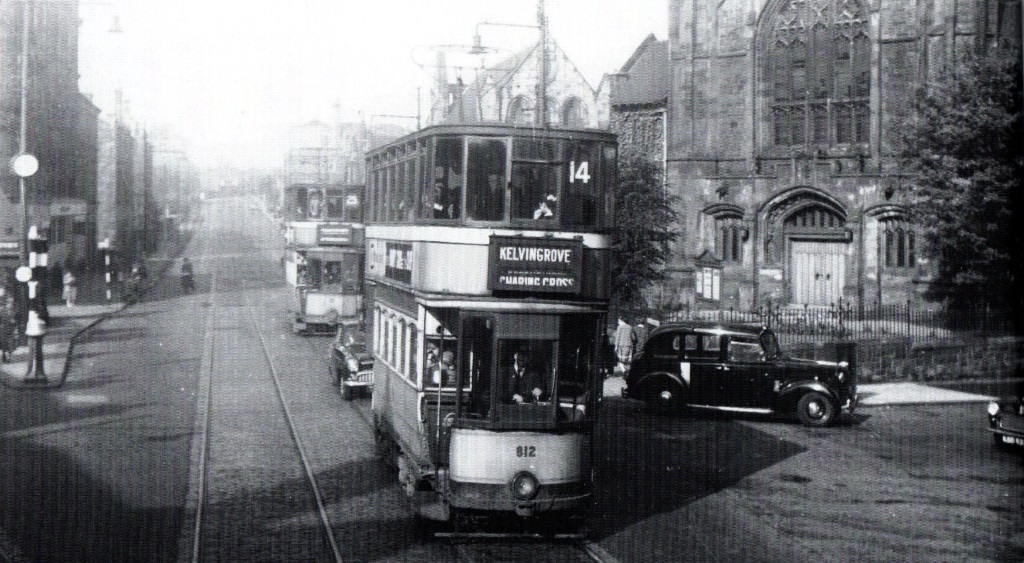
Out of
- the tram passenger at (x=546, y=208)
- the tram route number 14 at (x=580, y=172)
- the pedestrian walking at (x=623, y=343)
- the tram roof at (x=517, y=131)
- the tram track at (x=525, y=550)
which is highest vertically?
the tram roof at (x=517, y=131)

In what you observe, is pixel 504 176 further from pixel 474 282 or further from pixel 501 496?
pixel 501 496

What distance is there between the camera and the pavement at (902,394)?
23327mm

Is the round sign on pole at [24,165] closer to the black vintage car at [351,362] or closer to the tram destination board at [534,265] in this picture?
the black vintage car at [351,362]

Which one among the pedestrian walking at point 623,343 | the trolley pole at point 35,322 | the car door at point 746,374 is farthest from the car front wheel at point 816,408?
the trolley pole at point 35,322

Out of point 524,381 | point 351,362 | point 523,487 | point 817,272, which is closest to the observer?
point 523,487

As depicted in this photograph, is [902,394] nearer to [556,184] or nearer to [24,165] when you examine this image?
[556,184]

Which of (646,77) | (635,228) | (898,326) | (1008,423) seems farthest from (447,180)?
(646,77)

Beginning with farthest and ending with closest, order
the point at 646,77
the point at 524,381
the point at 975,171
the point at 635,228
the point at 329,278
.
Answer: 1. the point at 646,77
2. the point at 329,278
3. the point at 635,228
4. the point at 975,171
5. the point at 524,381

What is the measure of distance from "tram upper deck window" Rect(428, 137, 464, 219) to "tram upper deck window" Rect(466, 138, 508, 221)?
124 mm

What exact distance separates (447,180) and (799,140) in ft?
101

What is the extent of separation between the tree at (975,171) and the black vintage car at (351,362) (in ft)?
51.4

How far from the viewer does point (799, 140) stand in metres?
39.5

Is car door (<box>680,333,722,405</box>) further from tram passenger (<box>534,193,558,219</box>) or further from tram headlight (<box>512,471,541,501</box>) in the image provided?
tram headlight (<box>512,471,541,501</box>)

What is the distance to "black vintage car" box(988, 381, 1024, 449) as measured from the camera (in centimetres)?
1742
